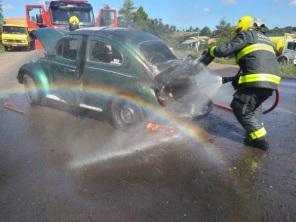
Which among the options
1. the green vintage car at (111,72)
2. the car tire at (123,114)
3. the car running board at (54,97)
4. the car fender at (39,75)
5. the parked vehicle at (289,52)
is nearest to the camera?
the green vintage car at (111,72)

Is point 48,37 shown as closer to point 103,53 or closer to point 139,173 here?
point 103,53

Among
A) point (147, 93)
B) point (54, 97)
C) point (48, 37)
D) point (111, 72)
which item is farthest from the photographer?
point (48, 37)

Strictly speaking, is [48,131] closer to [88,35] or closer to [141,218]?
[88,35]

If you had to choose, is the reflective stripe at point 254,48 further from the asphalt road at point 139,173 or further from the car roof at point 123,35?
the car roof at point 123,35

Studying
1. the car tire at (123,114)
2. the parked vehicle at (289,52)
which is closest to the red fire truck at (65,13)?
the car tire at (123,114)

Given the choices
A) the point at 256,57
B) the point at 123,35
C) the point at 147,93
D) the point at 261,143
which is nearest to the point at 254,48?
the point at 256,57

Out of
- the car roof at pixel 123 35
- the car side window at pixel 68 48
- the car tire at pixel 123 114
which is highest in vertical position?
the car roof at pixel 123 35

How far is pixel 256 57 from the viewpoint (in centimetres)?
505

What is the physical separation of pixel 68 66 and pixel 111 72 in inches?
46.1

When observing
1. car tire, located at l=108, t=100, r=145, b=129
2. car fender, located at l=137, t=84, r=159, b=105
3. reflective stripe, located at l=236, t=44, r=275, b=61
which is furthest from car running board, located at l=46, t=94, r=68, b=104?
reflective stripe, located at l=236, t=44, r=275, b=61

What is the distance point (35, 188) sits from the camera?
4.05 m

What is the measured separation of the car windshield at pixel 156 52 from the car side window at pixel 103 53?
0.46 meters

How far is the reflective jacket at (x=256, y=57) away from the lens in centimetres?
505

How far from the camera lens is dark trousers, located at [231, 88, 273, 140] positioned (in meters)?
5.25
